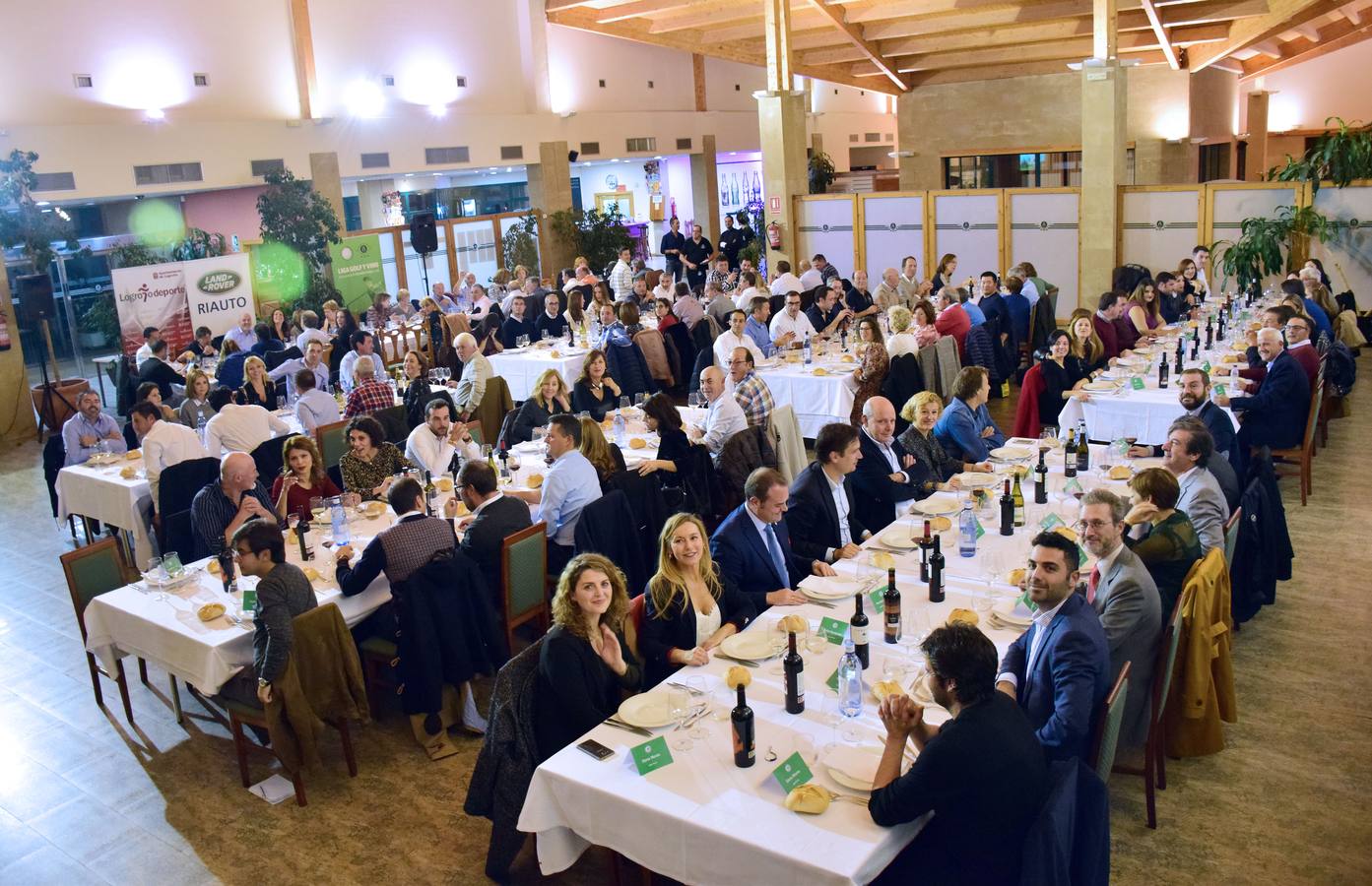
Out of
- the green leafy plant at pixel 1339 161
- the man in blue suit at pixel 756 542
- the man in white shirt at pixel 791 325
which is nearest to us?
the man in blue suit at pixel 756 542

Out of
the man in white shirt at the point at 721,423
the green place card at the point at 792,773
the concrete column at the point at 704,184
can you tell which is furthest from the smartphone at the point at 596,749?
the concrete column at the point at 704,184

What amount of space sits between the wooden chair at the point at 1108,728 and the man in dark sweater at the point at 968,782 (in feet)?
1.81

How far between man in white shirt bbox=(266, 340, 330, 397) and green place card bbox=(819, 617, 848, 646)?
19.8ft

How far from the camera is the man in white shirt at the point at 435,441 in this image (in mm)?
6641

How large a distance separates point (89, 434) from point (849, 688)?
6.40 meters

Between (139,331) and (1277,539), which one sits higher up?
(139,331)

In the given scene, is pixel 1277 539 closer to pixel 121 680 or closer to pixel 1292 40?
pixel 121 680

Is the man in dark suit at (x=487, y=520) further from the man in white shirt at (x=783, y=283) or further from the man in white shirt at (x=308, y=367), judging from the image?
the man in white shirt at (x=783, y=283)

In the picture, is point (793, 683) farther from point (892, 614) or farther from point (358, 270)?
point (358, 270)

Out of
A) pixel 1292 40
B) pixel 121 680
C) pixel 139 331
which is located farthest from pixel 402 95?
pixel 1292 40

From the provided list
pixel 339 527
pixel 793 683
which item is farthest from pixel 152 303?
pixel 793 683

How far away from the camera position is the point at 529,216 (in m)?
18.0

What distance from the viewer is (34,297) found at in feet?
38.9

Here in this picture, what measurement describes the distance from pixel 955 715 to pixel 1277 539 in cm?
340
